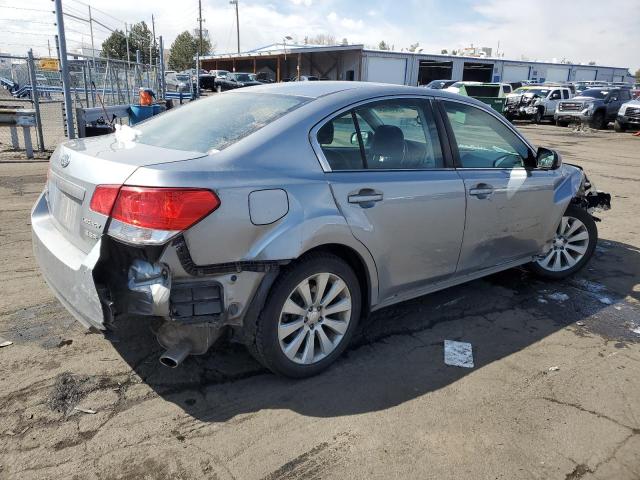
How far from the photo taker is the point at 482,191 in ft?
12.5

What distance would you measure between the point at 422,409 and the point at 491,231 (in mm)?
1611

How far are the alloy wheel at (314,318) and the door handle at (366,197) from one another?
0.46 metres

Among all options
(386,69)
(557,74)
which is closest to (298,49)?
(386,69)

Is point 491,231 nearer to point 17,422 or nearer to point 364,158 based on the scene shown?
point 364,158

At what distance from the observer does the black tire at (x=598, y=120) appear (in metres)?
24.7

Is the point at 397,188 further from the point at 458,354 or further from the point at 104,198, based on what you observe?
the point at 104,198

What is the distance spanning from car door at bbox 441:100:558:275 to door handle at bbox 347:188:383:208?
85 cm

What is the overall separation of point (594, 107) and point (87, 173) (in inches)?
1037

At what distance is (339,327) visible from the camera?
3.27 meters

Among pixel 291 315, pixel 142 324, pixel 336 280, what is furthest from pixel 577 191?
pixel 142 324

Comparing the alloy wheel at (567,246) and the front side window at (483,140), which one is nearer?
the front side window at (483,140)

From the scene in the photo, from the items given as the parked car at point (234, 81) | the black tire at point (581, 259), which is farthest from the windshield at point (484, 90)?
the black tire at point (581, 259)

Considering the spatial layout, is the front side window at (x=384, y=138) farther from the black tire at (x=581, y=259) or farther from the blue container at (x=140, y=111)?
the blue container at (x=140, y=111)

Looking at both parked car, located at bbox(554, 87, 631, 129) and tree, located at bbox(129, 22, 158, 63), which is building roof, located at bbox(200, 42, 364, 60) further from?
parked car, located at bbox(554, 87, 631, 129)
